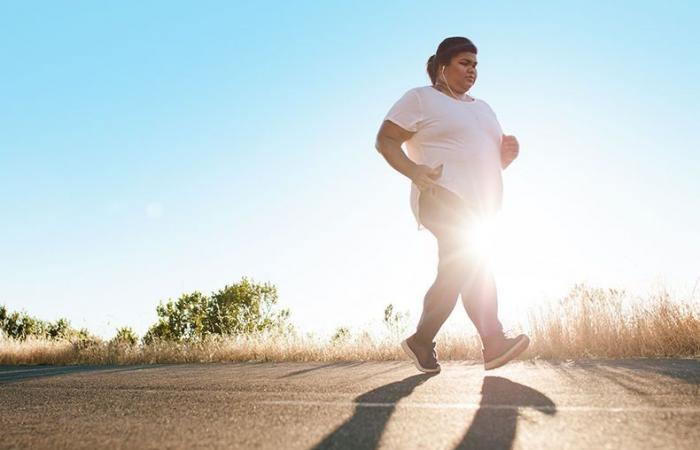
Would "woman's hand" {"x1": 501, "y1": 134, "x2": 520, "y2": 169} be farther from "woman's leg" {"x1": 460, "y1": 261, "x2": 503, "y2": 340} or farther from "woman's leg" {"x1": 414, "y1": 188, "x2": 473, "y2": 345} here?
"woman's leg" {"x1": 460, "y1": 261, "x2": 503, "y2": 340}

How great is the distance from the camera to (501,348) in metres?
3.65

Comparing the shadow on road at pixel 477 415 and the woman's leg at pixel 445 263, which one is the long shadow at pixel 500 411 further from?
the woman's leg at pixel 445 263

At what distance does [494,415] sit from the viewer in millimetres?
2305

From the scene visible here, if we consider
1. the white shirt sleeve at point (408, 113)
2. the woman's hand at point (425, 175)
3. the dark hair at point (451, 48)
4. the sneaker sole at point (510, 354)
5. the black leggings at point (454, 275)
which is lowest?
the sneaker sole at point (510, 354)

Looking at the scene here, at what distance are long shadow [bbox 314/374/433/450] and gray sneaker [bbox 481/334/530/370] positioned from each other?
1.70ft

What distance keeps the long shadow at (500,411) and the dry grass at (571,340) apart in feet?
10.00

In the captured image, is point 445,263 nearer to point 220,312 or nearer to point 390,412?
point 390,412

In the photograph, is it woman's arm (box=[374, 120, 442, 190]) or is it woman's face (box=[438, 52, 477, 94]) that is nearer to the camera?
woman's arm (box=[374, 120, 442, 190])

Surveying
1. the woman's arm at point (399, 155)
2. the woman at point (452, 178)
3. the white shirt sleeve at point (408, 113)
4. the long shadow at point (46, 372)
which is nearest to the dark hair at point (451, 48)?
the woman at point (452, 178)

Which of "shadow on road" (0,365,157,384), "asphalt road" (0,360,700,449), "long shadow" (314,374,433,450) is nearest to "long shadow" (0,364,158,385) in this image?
"shadow on road" (0,365,157,384)

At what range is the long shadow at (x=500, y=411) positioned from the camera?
6.21ft

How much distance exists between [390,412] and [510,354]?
1.38 meters

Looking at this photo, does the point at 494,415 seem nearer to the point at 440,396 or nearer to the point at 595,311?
the point at 440,396

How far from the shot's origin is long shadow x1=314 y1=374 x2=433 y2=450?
1962 mm
